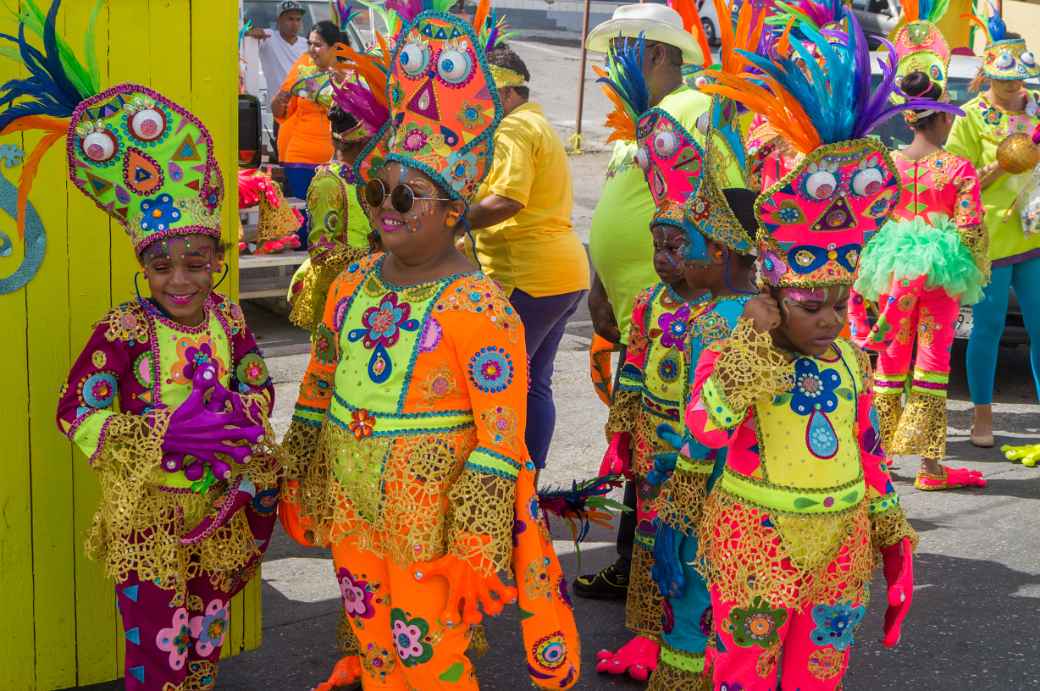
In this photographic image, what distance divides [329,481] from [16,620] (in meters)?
1.16

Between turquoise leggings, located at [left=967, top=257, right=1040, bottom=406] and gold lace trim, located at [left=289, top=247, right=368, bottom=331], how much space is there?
4011 mm

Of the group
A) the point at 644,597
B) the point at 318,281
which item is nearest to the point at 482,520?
the point at 644,597

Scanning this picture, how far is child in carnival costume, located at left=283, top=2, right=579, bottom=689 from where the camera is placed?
344 centimetres

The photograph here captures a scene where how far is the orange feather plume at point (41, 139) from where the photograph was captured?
3.57 meters

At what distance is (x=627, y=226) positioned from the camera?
17.0 feet

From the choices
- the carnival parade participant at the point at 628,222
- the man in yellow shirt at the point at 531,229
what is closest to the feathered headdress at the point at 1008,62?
the carnival parade participant at the point at 628,222

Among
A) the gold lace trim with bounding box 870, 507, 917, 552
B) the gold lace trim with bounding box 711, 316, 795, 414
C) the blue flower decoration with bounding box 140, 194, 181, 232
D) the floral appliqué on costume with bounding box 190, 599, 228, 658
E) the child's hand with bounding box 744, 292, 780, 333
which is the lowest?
the floral appliqué on costume with bounding box 190, 599, 228, 658

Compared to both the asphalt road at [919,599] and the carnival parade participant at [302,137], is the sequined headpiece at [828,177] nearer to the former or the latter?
the asphalt road at [919,599]

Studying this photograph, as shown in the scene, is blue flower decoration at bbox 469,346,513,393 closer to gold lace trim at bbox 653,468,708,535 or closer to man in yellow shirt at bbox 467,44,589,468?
gold lace trim at bbox 653,468,708,535

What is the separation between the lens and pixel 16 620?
13.1 ft

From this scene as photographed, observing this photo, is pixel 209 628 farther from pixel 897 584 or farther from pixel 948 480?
pixel 948 480

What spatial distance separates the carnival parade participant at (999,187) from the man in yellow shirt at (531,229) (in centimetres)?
256

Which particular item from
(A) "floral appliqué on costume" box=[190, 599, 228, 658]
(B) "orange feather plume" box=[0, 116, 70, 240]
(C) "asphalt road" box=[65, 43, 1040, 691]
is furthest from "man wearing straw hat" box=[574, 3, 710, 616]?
(B) "orange feather plume" box=[0, 116, 70, 240]

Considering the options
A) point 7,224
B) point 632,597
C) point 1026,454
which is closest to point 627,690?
point 632,597
